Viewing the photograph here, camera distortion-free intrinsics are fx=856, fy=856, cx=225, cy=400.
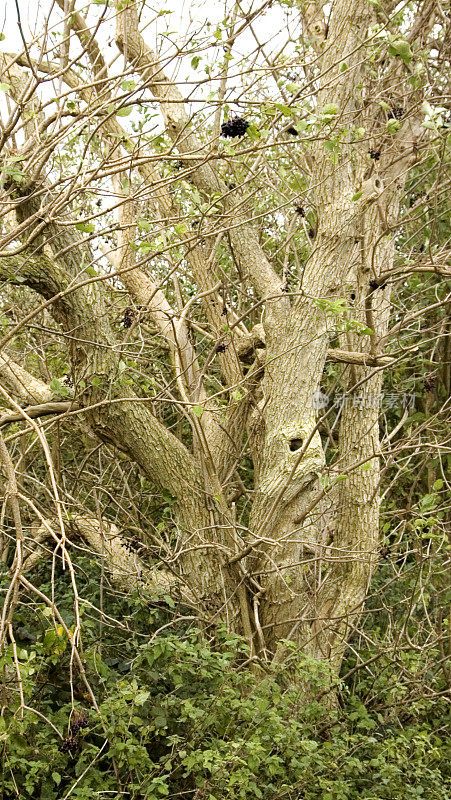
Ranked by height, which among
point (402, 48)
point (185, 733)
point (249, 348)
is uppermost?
point (402, 48)

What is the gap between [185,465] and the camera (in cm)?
526

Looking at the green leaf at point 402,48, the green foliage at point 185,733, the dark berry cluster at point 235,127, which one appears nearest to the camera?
A: the dark berry cluster at point 235,127

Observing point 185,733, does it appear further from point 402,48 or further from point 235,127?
point 402,48

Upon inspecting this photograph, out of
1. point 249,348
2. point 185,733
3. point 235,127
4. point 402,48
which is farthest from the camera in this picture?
point 249,348

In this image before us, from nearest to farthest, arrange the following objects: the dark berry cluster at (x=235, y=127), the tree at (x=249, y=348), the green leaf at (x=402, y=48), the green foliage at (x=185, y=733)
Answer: the dark berry cluster at (x=235, y=127) < the green leaf at (x=402, y=48) < the green foliage at (x=185, y=733) < the tree at (x=249, y=348)

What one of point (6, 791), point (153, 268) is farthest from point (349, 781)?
point (153, 268)

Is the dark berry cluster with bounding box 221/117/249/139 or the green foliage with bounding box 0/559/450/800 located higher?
the dark berry cluster with bounding box 221/117/249/139

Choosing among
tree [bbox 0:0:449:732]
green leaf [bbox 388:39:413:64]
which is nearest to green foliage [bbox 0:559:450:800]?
tree [bbox 0:0:449:732]

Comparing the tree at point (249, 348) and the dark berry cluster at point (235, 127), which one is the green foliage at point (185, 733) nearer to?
the tree at point (249, 348)

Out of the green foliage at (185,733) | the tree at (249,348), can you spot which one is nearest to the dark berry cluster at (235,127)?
the tree at (249,348)

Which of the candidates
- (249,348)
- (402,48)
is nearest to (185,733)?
(249,348)

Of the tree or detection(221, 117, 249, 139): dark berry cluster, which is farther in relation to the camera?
the tree

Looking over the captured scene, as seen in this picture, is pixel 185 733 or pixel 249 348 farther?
pixel 249 348

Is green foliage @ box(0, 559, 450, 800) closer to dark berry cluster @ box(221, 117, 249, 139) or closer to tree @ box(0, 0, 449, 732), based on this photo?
tree @ box(0, 0, 449, 732)
